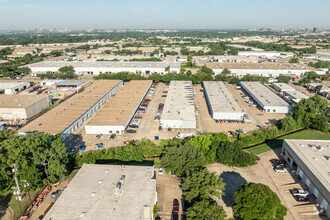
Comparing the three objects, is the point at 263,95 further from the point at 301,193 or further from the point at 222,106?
the point at 301,193

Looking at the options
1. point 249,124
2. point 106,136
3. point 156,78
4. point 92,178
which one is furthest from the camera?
point 156,78

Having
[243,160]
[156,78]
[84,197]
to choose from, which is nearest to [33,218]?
[84,197]

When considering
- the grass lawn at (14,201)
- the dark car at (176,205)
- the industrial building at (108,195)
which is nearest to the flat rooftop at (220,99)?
the dark car at (176,205)

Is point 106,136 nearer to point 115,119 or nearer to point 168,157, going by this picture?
point 115,119

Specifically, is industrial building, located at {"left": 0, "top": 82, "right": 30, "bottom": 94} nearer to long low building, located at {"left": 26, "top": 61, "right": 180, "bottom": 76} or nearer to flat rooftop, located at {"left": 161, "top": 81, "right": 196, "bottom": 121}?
long low building, located at {"left": 26, "top": 61, "right": 180, "bottom": 76}

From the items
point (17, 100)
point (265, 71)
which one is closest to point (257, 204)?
point (17, 100)

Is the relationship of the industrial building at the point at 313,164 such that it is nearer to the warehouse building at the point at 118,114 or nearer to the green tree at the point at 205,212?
the green tree at the point at 205,212
